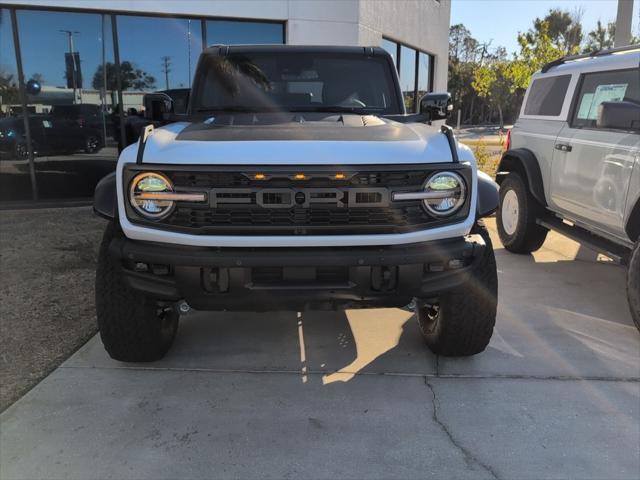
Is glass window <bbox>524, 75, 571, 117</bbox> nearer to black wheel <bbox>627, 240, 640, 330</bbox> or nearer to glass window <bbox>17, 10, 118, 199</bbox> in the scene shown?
black wheel <bbox>627, 240, 640, 330</bbox>

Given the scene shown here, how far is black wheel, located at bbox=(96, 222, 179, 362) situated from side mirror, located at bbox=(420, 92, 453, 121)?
2354 mm

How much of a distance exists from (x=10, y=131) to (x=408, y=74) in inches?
328

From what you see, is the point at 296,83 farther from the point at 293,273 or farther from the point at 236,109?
the point at 293,273

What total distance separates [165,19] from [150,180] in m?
7.05

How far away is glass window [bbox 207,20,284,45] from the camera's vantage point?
8.98 m

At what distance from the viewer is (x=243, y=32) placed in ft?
29.8

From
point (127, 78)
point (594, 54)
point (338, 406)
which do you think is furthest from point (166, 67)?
point (338, 406)

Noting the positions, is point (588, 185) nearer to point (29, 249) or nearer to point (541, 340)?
point (541, 340)

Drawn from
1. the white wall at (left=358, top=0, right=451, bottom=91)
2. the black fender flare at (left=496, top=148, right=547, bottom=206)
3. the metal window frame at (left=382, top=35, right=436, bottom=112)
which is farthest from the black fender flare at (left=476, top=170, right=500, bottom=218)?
the metal window frame at (left=382, top=35, right=436, bottom=112)

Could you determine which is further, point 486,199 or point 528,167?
point 528,167

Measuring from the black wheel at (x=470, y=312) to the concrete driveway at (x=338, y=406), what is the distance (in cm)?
17

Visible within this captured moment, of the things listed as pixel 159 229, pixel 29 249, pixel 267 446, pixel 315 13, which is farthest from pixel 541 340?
pixel 315 13

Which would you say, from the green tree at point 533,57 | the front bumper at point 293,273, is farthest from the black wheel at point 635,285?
the green tree at point 533,57

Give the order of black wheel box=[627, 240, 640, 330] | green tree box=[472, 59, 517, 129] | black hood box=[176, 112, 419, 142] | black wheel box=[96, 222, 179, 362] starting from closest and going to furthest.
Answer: black hood box=[176, 112, 419, 142] < black wheel box=[96, 222, 179, 362] < black wheel box=[627, 240, 640, 330] < green tree box=[472, 59, 517, 129]
